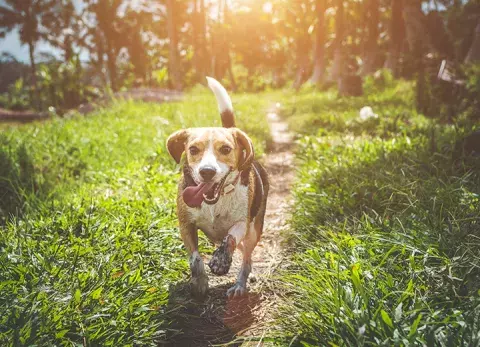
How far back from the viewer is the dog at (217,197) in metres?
2.56

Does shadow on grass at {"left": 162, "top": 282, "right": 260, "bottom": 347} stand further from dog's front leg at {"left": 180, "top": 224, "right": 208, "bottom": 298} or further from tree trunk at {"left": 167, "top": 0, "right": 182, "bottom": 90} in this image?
tree trunk at {"left": 167, "top": 0, "right": 182, "bottom": 90}

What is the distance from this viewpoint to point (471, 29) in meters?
11.7

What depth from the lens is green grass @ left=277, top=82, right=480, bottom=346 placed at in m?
1.81

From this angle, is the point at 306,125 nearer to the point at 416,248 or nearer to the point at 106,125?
the point at 106,125

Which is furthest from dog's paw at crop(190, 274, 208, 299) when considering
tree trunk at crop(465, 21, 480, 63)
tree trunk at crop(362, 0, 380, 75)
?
tree trunk at crop(362, 0, 380, 75)

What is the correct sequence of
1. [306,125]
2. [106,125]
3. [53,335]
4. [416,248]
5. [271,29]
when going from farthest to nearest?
[271,29], [306,125], [106,125], [416,248], [53,335]

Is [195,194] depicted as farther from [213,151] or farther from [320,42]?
[320,42]

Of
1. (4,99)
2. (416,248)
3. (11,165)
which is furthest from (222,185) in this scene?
(4,99)

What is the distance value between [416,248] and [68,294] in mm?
2139

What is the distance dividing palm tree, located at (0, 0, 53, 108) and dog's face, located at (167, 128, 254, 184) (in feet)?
119

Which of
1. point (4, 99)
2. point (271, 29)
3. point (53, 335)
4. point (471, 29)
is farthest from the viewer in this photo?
point (271, 29)

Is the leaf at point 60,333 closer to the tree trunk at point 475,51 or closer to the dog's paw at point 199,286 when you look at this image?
the dog's paw at point 199,286

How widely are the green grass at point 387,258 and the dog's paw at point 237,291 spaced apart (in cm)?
31

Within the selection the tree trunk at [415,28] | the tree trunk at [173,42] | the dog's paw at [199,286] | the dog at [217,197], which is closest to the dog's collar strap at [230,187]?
the dog at [217,197]
